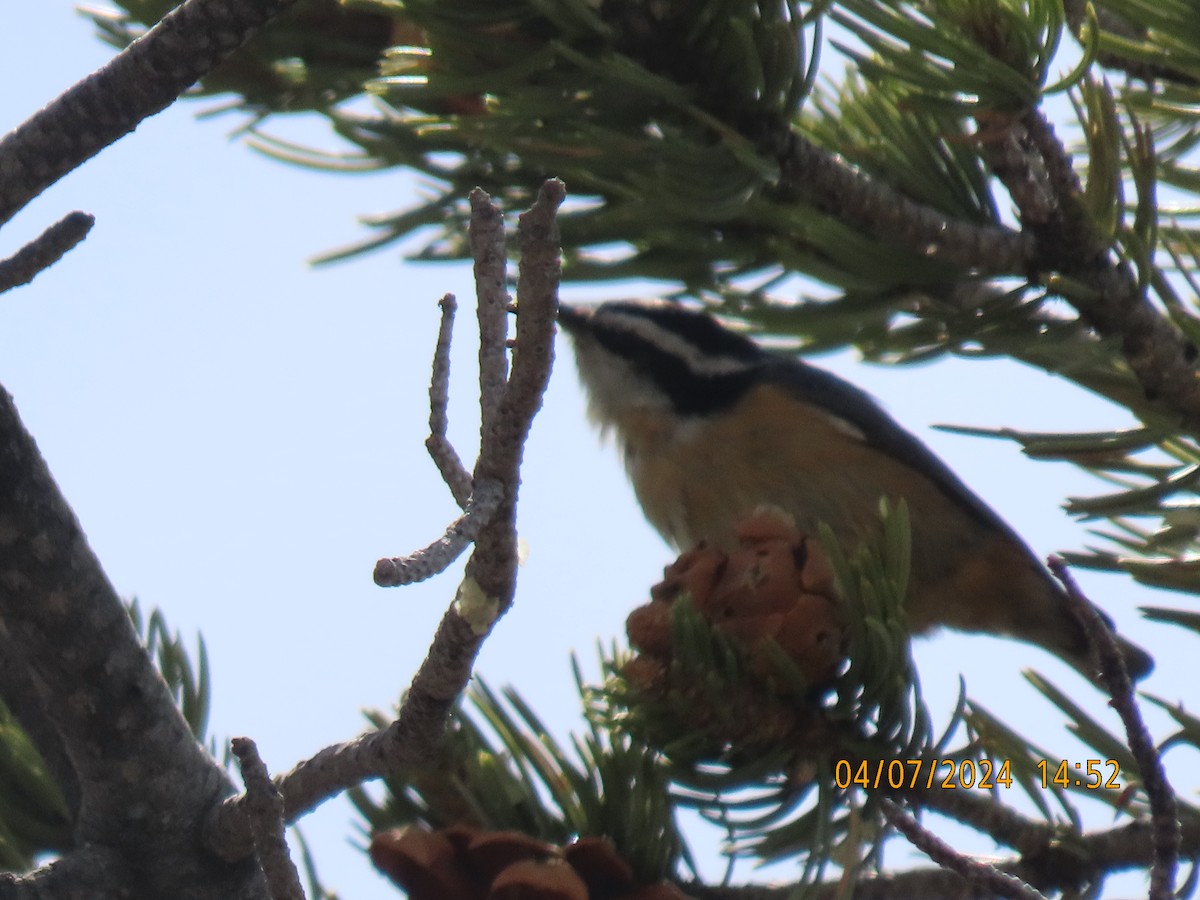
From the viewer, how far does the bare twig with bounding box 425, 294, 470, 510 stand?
1049mm

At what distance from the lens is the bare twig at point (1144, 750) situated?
1.03 m

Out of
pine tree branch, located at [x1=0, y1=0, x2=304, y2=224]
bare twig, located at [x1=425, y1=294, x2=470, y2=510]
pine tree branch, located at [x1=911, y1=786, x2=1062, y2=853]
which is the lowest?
pine tree branch, located at [x1=911, y1=786, x2=1062, y2=853]

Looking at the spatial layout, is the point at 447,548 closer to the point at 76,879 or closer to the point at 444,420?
the point at 444,420

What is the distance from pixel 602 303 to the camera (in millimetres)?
2924

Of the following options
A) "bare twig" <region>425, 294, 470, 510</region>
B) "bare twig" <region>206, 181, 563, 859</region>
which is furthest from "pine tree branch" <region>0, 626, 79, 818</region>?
"bare twig" <region>425, 294, 470, 510</region>

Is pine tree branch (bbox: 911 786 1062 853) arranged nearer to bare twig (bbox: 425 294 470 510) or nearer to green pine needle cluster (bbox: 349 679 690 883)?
green pine needle cluster (bbox: 349 679 690 883)

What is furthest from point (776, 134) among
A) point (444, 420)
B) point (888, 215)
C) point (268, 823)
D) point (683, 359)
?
point (683, 359)

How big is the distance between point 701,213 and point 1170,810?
735mm

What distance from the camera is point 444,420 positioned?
3.50 feet

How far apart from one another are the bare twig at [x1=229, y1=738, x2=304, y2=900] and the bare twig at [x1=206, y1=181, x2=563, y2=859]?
7.6 inches

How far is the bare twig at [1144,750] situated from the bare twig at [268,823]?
53 centimetres

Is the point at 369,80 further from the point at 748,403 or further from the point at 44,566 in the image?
the point at 748,403

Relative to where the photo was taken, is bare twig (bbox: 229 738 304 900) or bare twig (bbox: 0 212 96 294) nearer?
bare twig (bbox: 229 738 304 900)

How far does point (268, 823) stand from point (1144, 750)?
611 millimetres
